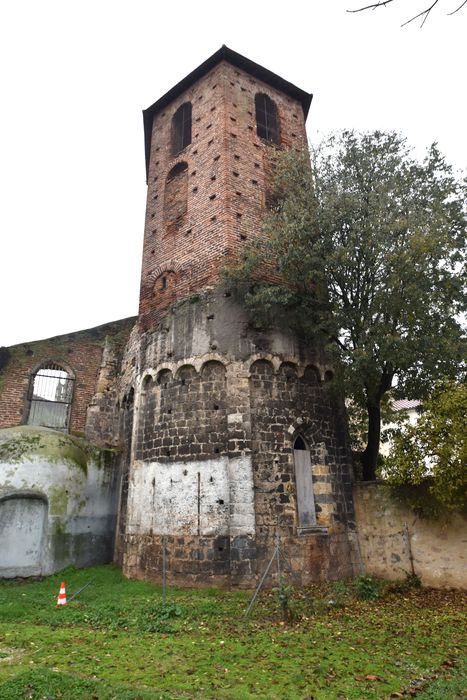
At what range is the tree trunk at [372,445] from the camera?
44.9 feet

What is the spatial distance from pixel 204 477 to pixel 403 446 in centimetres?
507

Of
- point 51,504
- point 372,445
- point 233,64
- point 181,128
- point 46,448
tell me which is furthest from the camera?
point 181,128

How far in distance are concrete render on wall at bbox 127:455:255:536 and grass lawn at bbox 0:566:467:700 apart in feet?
4.68

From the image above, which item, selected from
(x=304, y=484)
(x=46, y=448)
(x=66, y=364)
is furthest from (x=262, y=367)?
(x=66, y=364)

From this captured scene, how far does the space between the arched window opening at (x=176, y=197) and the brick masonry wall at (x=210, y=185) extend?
0.10 m

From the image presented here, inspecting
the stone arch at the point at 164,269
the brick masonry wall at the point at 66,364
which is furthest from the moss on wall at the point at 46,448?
the stone arch at the point at 164,269

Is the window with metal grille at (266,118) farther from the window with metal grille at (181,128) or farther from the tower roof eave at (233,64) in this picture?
the window with metal grille at (181,128)

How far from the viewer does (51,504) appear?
529 inches

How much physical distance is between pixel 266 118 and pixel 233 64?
256 centimetres

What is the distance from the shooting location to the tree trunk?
13.7 m

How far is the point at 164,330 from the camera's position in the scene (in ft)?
45.9

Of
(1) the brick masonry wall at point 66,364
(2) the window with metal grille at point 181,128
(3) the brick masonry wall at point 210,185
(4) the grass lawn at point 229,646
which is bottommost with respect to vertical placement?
(4) the grass lawn at point 229,646

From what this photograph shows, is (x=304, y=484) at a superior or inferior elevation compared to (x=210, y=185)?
inferior

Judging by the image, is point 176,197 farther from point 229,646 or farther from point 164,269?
point 229,646
